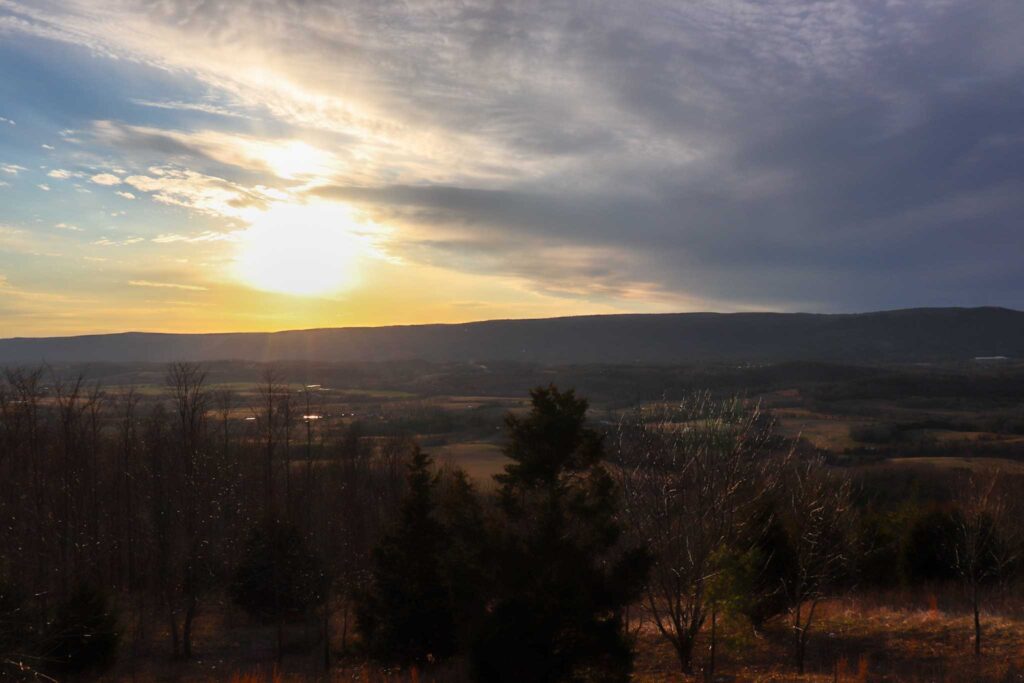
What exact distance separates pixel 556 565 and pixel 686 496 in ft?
11.3

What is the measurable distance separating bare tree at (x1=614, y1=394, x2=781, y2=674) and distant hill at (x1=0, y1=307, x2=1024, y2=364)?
131444 mm

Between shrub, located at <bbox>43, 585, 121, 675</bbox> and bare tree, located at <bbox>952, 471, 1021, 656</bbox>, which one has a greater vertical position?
bare tree, located at <bbox>952, 471, 1021, 656</bbox>

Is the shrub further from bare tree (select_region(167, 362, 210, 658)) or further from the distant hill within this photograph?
the distant hill

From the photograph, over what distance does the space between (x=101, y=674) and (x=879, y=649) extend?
19260mm

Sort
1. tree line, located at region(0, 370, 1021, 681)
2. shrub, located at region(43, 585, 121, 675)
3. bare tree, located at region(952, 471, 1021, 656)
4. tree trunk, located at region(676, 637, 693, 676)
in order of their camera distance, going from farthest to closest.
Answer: shrub, located at region(43, 585, 121, 675)
bare tree, located at region(952, 471, 1021, 656)
tree trunk, located at region(676, 637, 693, 676)
tree line, located at region(0, 370, 1021, 681)

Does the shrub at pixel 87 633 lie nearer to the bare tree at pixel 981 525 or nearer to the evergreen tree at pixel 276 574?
the evergreen tree at pixel 276 574

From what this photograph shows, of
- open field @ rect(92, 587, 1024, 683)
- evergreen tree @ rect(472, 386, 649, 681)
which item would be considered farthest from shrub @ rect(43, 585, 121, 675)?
evergreen tree @ rect(472, 386, 649, 681)

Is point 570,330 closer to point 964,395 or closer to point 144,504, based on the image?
point 964,395

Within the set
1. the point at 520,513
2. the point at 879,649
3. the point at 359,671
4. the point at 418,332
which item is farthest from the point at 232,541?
the point at 418,332

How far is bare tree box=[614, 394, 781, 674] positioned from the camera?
1427 centimetres

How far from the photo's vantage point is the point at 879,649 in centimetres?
1709

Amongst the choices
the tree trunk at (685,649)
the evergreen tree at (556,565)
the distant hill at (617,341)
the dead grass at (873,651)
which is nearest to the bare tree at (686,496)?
the tree trunk at (685,649)

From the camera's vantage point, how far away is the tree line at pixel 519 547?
13.6 m

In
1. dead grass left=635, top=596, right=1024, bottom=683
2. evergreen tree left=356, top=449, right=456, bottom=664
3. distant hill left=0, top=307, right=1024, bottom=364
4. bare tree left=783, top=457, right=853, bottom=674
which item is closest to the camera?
dead grass left=635, top=596, right=1024, bottom=683
